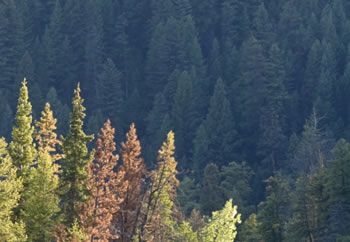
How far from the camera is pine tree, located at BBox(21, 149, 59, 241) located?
39500 mm

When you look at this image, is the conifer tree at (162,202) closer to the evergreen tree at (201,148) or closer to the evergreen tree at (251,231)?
the evergreen tree at (251,231)

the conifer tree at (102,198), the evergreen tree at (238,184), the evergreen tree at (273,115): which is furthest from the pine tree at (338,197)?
the evergreen tree at (273,115)

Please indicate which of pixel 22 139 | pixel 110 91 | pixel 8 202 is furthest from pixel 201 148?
pixel 8 202

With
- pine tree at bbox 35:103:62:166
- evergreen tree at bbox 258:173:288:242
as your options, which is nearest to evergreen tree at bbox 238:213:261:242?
evergreen tree at bbox 258:173:288:242

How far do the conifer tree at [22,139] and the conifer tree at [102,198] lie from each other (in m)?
3.10

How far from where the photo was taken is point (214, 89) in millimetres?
119250

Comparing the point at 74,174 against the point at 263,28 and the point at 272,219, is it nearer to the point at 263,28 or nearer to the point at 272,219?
the point at 272,219

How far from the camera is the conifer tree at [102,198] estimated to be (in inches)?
1515

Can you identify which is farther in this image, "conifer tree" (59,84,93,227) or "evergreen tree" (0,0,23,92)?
"evergreen tree" (0,0,23,92)

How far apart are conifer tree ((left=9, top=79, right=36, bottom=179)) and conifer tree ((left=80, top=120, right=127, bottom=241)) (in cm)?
310

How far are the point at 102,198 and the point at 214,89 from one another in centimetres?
8115

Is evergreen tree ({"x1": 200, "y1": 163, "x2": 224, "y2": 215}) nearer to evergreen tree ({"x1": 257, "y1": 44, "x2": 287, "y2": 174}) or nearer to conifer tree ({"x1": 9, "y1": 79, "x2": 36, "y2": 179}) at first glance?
evergreen tree ({"x1": 257, "y1": 44, "x2": 287, "y2": 174})

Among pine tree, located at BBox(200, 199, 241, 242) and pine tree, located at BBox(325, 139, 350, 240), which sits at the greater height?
pine tree, located at BBox(325, 139, 350, 240)

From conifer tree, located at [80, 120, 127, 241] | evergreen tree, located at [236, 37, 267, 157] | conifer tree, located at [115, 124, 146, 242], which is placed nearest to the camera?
conifer tree, located at [80, 120, 127, 241]
